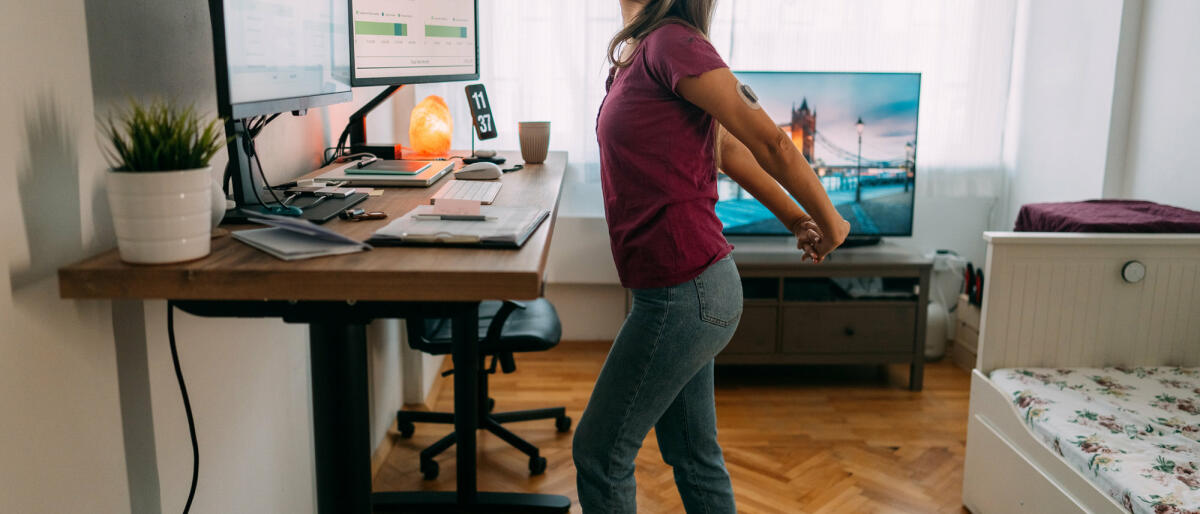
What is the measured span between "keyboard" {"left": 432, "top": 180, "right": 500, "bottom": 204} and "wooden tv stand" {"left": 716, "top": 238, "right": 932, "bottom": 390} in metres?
1.69

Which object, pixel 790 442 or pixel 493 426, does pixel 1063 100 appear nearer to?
pixel 790 442

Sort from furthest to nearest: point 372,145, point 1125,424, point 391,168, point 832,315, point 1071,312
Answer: point 832,315, point 1071,312, point 372,145, point 1125,424, point 391,168

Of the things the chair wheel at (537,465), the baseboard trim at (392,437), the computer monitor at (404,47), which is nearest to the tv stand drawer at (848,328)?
the chair wheel at (537,465)

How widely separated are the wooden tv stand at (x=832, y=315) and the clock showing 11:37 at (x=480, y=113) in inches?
45.5

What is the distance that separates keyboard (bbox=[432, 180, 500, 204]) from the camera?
1.48 metres

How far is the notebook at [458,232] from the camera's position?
1.07 metres

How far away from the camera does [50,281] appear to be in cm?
100

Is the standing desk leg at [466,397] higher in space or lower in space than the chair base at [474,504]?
higher

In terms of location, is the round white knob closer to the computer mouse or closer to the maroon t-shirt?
the maroon t-shirt

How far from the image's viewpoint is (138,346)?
1.19m

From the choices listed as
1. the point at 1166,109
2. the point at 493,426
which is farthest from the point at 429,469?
the point at 1166,109

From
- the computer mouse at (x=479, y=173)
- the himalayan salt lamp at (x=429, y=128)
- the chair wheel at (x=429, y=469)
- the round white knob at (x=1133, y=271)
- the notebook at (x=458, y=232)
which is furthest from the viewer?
the chair wheel at (x=429, y=469)

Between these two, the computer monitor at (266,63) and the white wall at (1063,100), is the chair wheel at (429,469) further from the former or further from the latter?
the white wall at (1063,100)

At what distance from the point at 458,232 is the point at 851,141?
8.30ft
